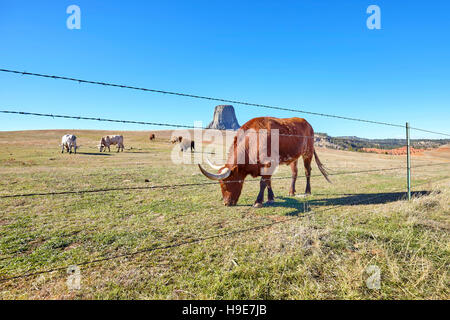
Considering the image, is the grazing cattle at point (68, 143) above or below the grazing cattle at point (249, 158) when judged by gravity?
above

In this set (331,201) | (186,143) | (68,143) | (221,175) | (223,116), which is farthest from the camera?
(223,116)

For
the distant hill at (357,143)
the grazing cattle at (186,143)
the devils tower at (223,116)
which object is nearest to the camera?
the distant hill at (357,143)

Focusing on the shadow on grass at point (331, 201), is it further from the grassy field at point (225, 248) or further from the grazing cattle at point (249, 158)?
the grazing cattle at point (249, 158)

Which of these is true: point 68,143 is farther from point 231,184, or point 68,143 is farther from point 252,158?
point 252,158

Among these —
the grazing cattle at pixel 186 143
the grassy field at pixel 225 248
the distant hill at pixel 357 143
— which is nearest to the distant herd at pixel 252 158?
the grassy field at pixel 225 248

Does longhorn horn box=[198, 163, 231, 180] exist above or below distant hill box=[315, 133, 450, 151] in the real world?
below

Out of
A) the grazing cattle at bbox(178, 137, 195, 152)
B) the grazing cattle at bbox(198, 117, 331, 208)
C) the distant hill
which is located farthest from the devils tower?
the grazing cattle at bbox(198, 117, 331, 208)

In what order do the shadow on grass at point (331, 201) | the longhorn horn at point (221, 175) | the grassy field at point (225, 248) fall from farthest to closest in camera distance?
the shadow on grass at point (331, 201) < the longhorn horn at point (221, 175) < the grassy field at point (225, 248)

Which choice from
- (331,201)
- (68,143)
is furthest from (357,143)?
(68,143)

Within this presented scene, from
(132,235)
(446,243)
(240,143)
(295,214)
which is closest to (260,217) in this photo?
(295,214)

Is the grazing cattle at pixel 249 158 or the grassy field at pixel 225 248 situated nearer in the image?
the grassy field at pixel 225 248

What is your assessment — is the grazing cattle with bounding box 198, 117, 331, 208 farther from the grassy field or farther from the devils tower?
the devils tower
